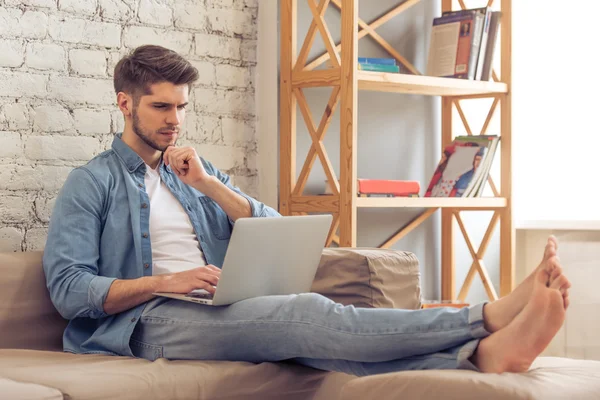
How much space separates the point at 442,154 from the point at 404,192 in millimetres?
489

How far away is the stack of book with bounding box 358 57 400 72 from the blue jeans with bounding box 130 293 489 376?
1.42 m

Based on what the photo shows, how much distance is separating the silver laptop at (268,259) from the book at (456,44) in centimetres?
154

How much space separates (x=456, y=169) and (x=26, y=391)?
2331 millimetres

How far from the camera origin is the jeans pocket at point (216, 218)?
272 centimetres

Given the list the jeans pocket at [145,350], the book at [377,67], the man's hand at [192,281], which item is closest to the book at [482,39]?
the book at [377,67]

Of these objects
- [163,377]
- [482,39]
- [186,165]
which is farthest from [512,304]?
[482,39]

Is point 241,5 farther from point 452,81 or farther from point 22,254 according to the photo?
point 22,254

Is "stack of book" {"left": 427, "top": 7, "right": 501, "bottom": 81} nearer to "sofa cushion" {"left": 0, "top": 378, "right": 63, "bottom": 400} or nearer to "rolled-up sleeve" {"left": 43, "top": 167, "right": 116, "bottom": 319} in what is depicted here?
"rolled-up sleeve" {"left": 43, "top": 167, "right": 116, "bottom": 319}

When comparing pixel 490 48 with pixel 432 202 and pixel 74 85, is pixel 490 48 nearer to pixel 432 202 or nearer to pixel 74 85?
pixel 432 202

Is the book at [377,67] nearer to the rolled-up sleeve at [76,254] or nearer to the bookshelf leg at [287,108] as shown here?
the bookshelf leg at [287,108]

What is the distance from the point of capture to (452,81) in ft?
11.7

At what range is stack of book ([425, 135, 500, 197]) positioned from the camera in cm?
369

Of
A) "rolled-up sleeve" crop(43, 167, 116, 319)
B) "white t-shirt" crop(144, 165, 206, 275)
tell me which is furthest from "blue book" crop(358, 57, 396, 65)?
"rolled-up sleeve" crop(43, 167, 116, 319)

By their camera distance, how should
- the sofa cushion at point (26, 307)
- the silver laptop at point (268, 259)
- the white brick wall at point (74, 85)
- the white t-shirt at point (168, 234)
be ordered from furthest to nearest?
1. the white brick wall at point (74, 85)
2. the white t-shirt at point (168, 234)
3. the sofa cushion at point (26, 307)
4. the silver laptop at point (268, 259)
